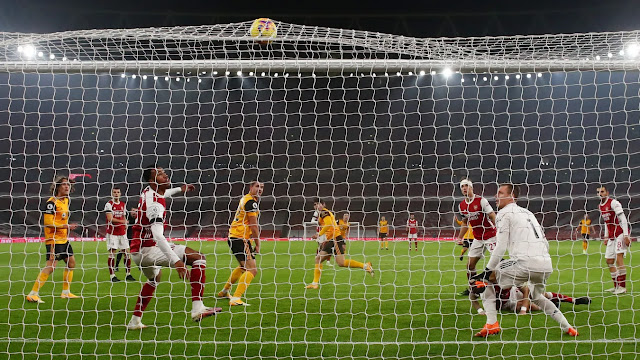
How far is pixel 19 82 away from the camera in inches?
807

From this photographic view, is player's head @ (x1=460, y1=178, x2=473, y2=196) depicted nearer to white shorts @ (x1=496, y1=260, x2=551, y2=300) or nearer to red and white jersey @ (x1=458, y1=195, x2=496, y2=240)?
red and white jersey @ (x1=458, y1=195, x2=496, y2=240)

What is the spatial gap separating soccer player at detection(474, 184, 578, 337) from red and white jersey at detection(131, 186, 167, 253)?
11.0ft

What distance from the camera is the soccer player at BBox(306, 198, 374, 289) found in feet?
31.4

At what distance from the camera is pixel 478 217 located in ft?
25.7

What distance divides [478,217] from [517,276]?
2429mm

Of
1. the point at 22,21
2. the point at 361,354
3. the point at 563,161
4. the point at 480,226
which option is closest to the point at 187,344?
the point at 361,354

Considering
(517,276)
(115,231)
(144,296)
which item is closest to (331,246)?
(144,296)

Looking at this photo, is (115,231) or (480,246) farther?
(115,231)

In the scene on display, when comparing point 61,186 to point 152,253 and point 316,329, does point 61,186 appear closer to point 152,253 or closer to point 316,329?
point 152,253

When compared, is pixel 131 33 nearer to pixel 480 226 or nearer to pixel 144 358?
pixel 144 358

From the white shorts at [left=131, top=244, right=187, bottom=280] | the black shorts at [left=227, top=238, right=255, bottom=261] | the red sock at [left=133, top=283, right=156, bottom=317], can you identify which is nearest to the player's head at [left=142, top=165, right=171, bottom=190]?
the white shorts at [left=131, top=244, right=187, bottom=280]

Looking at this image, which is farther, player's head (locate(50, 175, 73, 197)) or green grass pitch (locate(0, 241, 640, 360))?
player's head (locate(50, 175, 73, 197))

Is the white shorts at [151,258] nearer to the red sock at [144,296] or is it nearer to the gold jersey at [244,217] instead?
the red sock at [144,296]

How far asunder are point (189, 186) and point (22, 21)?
2274 cm
